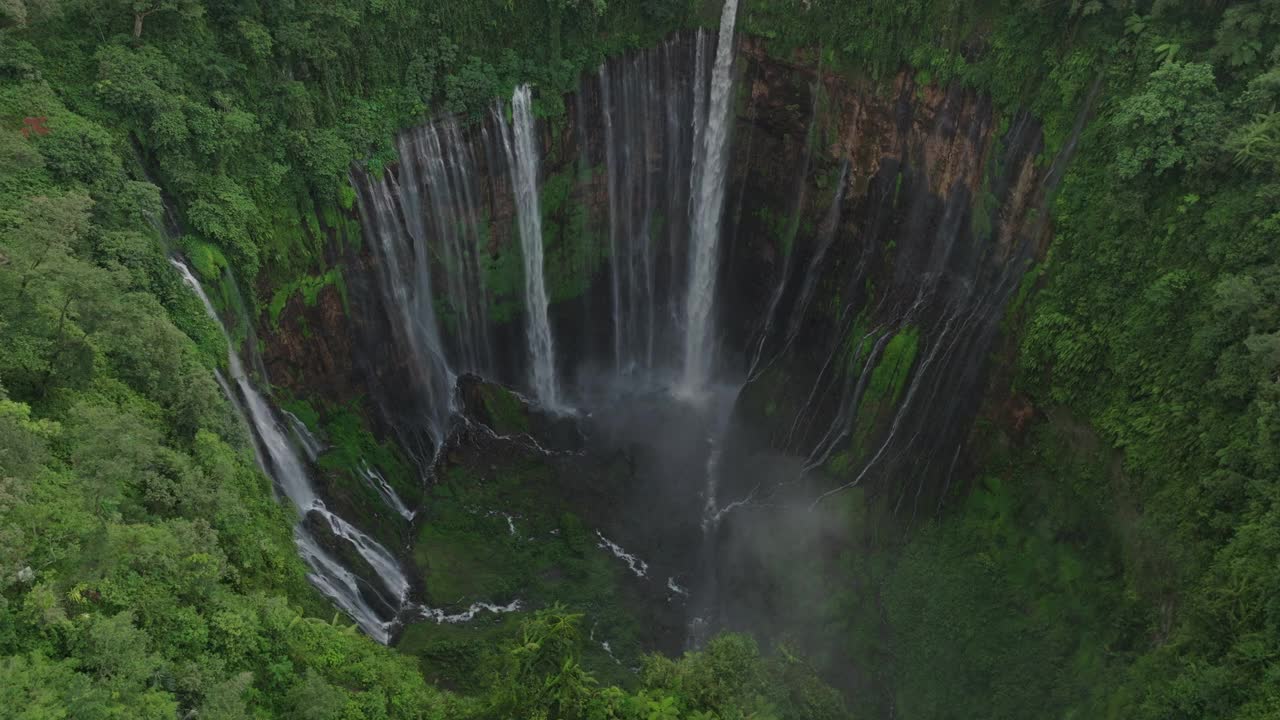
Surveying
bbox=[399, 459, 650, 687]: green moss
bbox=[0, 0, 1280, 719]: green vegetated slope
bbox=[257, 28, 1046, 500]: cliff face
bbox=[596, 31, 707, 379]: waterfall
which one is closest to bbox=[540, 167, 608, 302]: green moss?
bbox=[257, 28, 1046, 500]: cliff face

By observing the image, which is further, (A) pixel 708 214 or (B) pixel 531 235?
(A) pixel 708 214

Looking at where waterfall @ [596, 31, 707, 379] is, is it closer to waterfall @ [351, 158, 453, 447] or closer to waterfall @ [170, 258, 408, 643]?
waterfall @ [351, 158, 453, 447]

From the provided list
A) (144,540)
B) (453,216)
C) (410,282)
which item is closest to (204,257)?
(410,282)

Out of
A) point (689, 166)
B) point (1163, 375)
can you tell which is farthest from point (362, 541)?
point (1163, 375)

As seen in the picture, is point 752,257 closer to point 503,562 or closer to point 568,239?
point 568,239

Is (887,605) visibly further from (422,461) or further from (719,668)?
(422,461)
